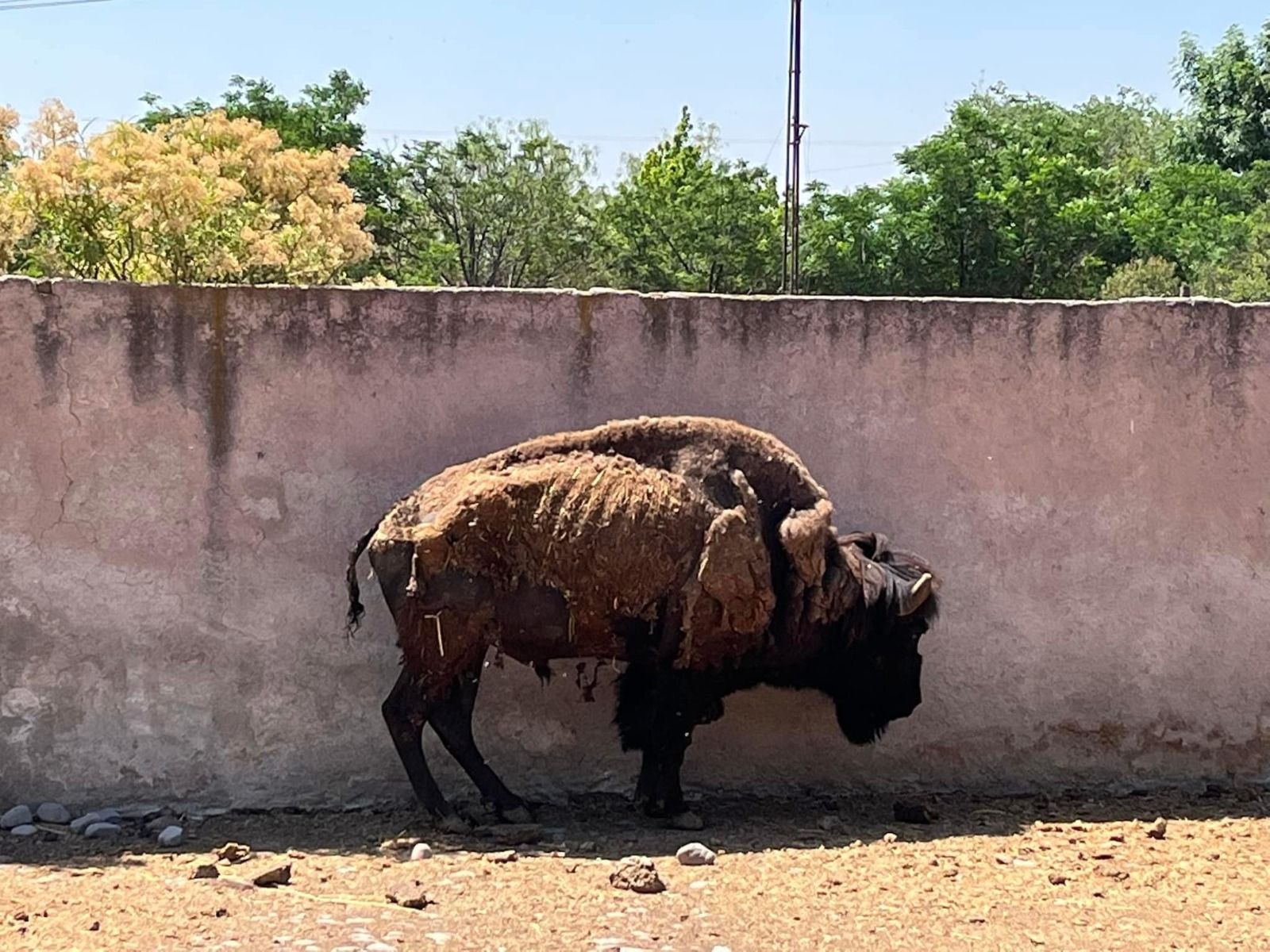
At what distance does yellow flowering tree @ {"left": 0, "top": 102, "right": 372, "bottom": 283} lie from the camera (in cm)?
1469

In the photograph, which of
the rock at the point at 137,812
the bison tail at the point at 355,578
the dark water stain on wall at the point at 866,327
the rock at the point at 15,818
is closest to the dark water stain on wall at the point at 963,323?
the dark water stain on wall at the point at 866,327

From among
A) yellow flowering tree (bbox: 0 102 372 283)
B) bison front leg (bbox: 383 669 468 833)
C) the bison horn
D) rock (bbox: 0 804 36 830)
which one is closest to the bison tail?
bison front leg (bbox: 383 669 468 833)

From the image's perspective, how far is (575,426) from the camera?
243 inches

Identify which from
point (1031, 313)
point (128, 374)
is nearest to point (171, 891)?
point (128, 374)

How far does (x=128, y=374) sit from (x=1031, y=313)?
3.90 metres

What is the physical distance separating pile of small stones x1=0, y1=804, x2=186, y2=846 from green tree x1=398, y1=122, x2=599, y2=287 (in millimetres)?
21881

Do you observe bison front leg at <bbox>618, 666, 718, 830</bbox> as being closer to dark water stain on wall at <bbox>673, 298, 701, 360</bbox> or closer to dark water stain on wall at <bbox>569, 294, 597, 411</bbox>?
dark water stain on wall at <bbox>569, 294, 597, 411</bbox>

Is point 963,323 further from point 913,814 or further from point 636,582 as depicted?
point 913,814

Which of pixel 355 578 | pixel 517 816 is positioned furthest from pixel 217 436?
pixel 517 816

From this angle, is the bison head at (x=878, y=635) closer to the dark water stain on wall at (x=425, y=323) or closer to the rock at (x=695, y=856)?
the rock at (x=695, y=856)

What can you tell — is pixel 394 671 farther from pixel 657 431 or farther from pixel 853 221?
pixel 853 221

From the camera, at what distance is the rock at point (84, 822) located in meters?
5.72

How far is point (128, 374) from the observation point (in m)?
5.96

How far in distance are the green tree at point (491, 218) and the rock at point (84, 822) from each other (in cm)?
2195
